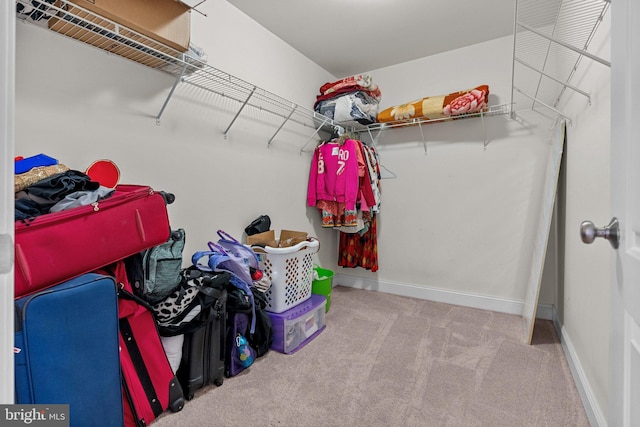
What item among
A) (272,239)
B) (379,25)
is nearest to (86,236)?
(272,239)

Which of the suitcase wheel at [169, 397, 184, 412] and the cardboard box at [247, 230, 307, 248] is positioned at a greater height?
the cardboard box at [247, 230, 307, 248]

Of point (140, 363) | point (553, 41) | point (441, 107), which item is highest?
point (441, 107)

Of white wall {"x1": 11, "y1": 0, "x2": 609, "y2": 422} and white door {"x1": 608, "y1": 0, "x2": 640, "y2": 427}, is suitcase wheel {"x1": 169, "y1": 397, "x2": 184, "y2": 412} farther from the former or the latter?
white door {"x1": 608, "y1": 0, "x2": 640, "y2": 427}

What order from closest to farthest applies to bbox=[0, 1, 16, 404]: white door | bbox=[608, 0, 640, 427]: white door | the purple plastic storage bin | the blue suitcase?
bbox=[0, 1, 16, 404]: white door
bbox=[608, 0, 640, 427]: white door
the blue suitcase
the purple plastic storage bin

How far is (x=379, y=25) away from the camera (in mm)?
2395

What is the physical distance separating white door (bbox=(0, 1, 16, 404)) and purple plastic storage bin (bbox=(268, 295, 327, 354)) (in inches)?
61.5

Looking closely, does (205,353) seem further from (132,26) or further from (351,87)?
(351,87)

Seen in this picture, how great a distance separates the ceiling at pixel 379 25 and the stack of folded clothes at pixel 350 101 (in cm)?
29

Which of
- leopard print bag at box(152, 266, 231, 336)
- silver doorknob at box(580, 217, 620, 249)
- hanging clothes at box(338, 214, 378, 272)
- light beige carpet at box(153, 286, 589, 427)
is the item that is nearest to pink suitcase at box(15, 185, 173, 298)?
leopard print bag at box(152, 266, 231, 336)

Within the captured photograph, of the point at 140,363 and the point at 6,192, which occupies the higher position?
the point at 6,192

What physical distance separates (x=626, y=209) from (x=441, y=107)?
2.21 meters

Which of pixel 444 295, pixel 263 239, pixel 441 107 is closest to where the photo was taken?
pixel 263 239

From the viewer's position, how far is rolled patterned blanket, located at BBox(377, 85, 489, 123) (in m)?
2.46

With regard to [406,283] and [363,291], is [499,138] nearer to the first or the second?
[406,283]
